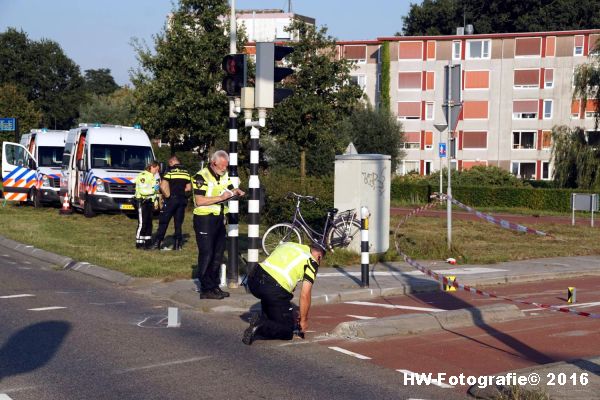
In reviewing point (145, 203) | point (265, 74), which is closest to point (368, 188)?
point (145, 203)

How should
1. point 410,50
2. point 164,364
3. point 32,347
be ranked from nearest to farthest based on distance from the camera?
point 164,364 < point 32,347 < point 410,50

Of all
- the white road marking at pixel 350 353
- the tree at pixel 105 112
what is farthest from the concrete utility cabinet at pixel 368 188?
the tree at pixel 105 112

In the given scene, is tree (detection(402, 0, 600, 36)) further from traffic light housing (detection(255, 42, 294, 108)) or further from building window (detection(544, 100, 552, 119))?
traffic light housing (detection(255, 42, 294, 108))

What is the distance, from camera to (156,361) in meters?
7.83

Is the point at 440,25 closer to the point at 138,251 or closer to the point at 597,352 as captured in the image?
the point at 138,251

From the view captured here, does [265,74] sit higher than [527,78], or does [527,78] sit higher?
[527,78]

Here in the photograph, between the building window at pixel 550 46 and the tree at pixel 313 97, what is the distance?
37004mm

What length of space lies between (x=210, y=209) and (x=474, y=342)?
3.94 meters

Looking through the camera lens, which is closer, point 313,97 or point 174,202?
point 174,202

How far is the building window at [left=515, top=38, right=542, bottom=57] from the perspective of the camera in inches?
2613

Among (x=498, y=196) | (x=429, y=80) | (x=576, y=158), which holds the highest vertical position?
(x=429, y=80)

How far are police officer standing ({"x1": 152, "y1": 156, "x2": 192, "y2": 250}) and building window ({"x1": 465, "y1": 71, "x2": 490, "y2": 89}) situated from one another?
53384mm

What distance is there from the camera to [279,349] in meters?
8.45

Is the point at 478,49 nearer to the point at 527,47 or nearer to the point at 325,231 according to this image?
the point at 527,47
